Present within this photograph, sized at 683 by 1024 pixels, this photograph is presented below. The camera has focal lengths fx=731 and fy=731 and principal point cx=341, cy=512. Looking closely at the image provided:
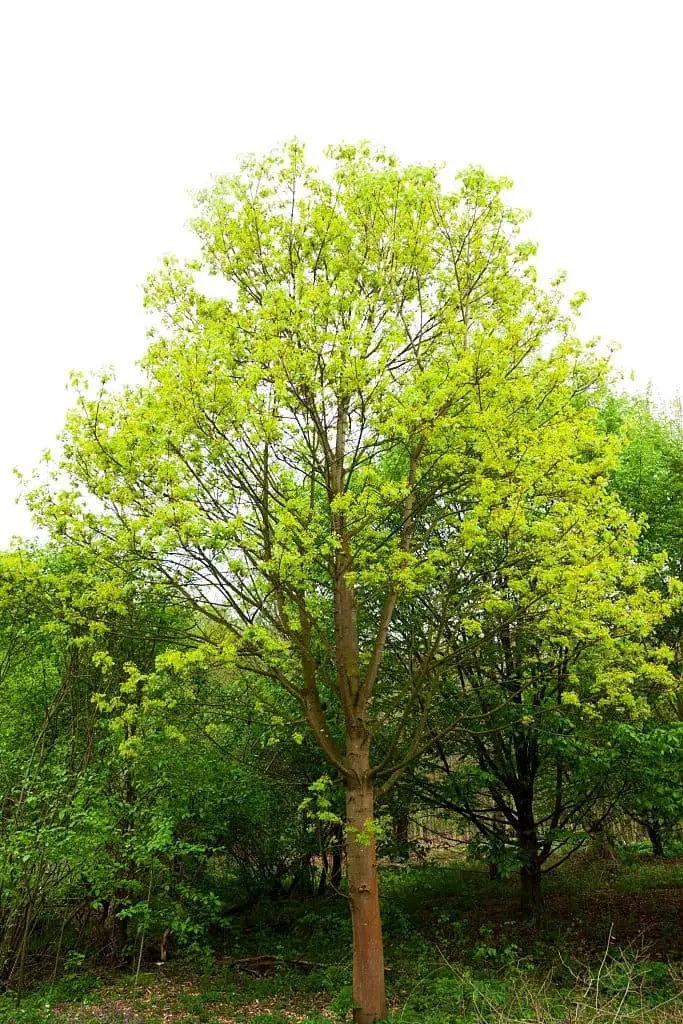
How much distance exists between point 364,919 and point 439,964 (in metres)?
3.54

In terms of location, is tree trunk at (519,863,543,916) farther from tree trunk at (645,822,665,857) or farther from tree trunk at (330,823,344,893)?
tree trunk at (645,822,665,857)

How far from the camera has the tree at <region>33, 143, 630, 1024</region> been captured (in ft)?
28.1

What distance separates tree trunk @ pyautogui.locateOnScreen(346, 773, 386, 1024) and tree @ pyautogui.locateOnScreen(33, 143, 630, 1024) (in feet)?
0.08

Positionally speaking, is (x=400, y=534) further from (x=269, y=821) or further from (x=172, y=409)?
(x=269, y=821)

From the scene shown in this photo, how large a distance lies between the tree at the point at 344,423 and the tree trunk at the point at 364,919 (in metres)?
0.02

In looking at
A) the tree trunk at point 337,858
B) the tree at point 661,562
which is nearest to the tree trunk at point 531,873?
the tree at point 661,562

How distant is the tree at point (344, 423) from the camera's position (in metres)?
8.57

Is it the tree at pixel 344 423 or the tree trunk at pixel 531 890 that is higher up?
the tree at pixel 344 423

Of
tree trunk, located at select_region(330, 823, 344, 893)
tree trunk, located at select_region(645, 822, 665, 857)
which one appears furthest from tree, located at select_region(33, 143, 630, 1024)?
tree trunk, located at select_region(645, 822, 665, 857)

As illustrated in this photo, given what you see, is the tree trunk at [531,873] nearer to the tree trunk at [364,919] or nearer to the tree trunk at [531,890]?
the tree trunk at [531,890]

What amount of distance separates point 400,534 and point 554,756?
5.90m

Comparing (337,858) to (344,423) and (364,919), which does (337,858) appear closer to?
(364,919)

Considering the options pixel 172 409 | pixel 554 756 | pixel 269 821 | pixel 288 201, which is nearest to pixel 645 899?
pixel 554 756

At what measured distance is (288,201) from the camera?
10.4 metres
